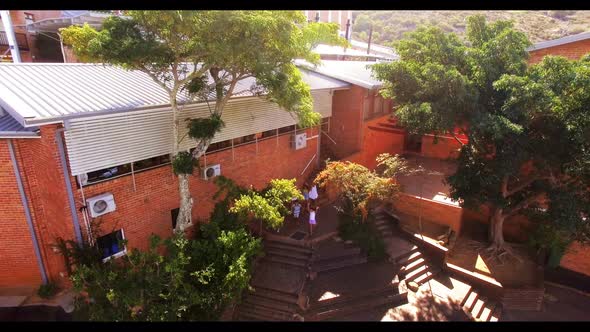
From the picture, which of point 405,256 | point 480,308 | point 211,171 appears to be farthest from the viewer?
point 405,256

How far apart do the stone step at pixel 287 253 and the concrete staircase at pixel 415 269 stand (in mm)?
3207

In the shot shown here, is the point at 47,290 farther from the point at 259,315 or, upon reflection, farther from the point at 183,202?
the point at 259,315

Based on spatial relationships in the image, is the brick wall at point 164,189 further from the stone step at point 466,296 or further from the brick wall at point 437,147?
the brick wall at point 437,147

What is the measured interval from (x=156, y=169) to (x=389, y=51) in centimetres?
3597

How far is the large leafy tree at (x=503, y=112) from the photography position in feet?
30.1

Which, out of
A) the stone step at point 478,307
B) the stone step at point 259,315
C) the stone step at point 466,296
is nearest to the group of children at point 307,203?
the stone step at point 259,315

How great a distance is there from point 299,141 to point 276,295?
20.3ft

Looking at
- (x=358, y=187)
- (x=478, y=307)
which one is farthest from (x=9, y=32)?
(x=478, y=307)

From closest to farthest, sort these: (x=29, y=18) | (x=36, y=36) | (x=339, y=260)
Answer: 1. (x=339, y=260)
2. (x=29, y=18)
3. (x=36, y=36)

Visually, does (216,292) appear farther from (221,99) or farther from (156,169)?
(221,99)

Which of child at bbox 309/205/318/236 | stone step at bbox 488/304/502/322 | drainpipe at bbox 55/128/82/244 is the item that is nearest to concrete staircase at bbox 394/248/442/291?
stone step at bbox 488/304/502/322

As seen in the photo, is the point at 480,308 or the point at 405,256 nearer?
the point at 480,308

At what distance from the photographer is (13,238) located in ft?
29.4

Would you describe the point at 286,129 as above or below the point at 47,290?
above
